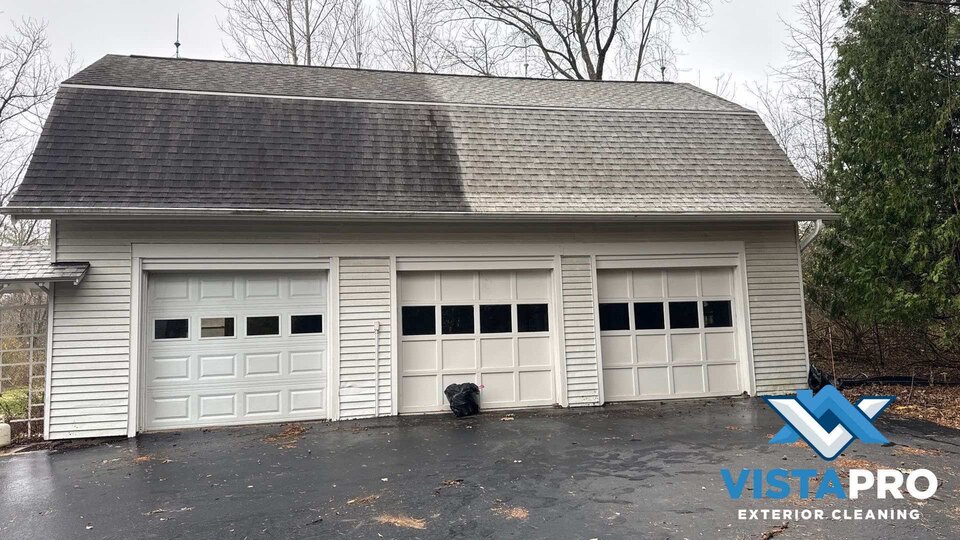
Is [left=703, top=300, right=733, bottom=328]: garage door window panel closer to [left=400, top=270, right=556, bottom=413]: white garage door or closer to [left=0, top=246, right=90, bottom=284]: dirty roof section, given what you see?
[left=400, top=270, right=556, bottom=413]: white garage door

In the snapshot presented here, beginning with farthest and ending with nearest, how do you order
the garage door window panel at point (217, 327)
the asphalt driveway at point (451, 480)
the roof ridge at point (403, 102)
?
the roof ridge at point (403, 102) < the garage door window panel at point (217, 327) < the asphalt driveway at point (451, 480)

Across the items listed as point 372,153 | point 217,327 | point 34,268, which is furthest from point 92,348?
point 372,153

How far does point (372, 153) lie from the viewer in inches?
303

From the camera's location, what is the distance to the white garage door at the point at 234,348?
23.0 feet

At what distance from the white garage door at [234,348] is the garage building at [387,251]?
0.08 feet

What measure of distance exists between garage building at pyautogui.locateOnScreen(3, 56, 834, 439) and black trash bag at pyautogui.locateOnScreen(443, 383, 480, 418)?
0.23m

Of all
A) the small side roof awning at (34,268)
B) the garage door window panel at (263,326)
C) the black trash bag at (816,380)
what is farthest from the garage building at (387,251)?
the small side roof awning at (34,268)

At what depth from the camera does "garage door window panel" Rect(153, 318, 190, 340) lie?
702cm

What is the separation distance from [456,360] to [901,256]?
22.5 ft

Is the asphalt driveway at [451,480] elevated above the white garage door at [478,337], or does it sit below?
below

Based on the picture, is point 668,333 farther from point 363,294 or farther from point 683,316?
point 363,294

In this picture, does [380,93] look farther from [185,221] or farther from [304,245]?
[185,221]

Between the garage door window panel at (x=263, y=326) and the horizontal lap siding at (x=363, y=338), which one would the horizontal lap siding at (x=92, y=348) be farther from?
the horizontal lap siding at (x=363, y=338)

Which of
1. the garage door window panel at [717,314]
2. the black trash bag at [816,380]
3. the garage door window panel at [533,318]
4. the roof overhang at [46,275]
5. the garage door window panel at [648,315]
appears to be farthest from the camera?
the garage door window panel at [717,314]
